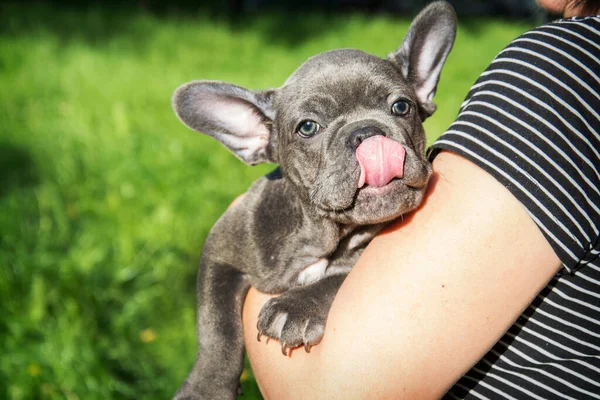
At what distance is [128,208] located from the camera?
4.14 metres

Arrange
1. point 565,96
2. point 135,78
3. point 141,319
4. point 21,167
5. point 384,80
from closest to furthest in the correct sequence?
1. point 565,96
2. point 384,80
3. point 141,319
4. point 21,167
5. point 135,78

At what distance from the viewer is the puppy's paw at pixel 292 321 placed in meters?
1.56

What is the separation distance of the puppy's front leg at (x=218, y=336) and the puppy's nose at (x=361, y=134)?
0.70m

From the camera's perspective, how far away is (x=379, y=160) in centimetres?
165

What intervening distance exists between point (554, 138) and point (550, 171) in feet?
0.24

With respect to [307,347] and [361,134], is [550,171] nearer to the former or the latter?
[361,134]

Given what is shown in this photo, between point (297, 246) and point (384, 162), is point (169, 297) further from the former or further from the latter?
point (384, 162)

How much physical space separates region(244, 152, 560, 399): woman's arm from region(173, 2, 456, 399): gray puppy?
0.37 metres

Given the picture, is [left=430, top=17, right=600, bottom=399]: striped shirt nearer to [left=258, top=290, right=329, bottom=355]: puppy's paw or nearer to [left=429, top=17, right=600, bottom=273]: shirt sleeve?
[left=429, top=17, right=600, bottom=273]: shirt sleeve

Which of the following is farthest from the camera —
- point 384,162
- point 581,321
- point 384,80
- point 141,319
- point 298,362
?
point 141,319

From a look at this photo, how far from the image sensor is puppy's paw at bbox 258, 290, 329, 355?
1558mm

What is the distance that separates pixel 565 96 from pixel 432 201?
38 centimetres

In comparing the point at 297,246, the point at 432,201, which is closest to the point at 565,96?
the point at 432,201

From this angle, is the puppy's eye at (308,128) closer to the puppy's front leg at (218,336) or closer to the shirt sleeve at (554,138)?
the puppy's front leg at (218,336)
